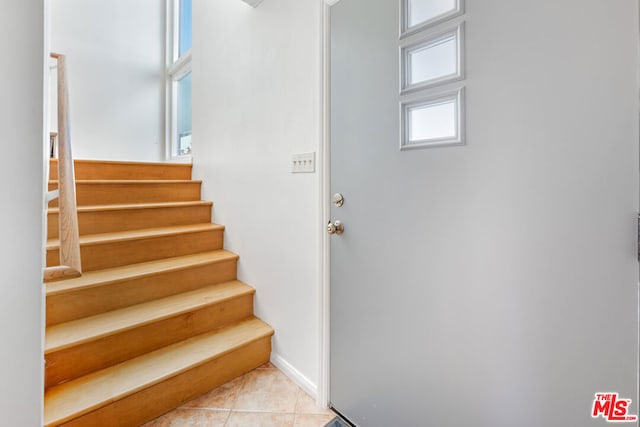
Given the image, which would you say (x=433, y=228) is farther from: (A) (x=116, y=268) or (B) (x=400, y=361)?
(A) (x=116, y=268)

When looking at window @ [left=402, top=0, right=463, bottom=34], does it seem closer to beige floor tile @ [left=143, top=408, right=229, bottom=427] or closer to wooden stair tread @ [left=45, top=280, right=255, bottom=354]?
wooden stair tread @ [left=45, top=280, right=255, bottom=354]

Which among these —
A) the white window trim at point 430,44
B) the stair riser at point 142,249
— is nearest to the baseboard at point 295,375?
the stair riser at point 142,249

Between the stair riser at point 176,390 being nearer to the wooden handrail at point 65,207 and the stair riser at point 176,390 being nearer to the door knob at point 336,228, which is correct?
the wooden handrail at point 65,207

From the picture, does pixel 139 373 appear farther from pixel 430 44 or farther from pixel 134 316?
pixel 430 44

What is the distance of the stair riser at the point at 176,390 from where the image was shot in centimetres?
120

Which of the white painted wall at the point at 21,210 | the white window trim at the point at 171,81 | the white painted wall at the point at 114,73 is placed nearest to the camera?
the white painted wall at the point at 21,210

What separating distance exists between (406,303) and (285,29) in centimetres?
158

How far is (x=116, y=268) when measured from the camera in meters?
1.78

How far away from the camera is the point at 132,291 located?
5.43ft

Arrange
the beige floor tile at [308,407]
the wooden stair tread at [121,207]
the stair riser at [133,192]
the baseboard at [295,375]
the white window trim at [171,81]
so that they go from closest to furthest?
1. the beige floor tile at [308,407]
2. the baseboard at [295,375]
3. the wooden stair tread at [121,207]
4. the stair riser at [133,192]
5. the white window trim at [171,81]

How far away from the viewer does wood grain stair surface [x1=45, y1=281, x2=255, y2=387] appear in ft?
4.20

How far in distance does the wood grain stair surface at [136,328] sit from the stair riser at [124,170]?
4.61 ft

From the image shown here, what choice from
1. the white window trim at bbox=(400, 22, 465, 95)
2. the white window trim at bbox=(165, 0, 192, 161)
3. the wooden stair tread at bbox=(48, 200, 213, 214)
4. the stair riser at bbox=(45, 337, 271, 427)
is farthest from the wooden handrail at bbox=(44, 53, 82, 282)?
the white window trim at bbox=(165, 0, 192, 161)

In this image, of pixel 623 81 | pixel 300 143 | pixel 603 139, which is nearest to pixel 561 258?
pixel 603 139
